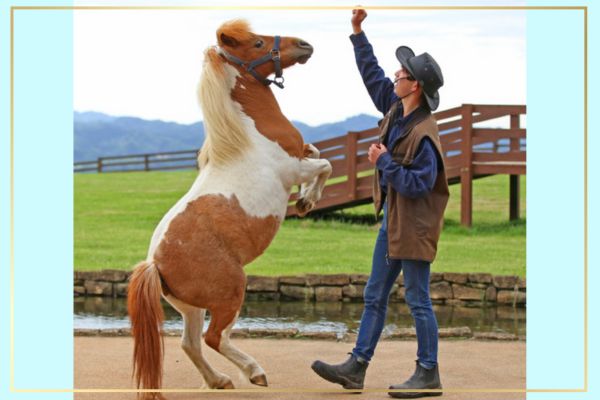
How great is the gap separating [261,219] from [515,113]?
28.8 ft

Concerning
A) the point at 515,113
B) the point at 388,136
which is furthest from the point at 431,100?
the point at 515,113

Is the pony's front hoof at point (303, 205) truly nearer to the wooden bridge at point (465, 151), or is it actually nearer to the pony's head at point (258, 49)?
the pony's head at point (258, 49)

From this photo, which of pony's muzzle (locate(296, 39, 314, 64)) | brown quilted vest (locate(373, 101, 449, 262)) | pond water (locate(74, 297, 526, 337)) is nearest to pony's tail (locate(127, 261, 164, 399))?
brown quilted vest (locate(373, 101, 449, 262))

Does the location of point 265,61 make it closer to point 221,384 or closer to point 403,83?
point 403,83

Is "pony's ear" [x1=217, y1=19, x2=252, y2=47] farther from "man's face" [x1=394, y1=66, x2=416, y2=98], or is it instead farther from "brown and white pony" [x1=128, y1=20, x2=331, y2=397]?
"man's face" [x1=394, y1=66, x2=416, y2=98]

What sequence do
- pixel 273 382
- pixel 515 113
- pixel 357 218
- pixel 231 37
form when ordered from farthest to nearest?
1. pixel 357 218
2. pixel 515 113
3. pixel 273 382
4. pixel 231 37

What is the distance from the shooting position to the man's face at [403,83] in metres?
5.02

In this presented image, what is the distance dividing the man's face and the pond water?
10.4 feet

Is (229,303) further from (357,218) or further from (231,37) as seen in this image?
(357,218)

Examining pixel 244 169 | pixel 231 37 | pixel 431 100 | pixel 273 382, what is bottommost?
pixel 273 382

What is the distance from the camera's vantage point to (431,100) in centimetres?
501

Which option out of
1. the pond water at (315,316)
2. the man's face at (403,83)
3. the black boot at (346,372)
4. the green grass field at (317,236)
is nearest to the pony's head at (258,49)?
the man's face at (403,83)

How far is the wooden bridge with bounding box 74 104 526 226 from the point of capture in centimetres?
1298

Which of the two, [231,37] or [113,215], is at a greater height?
[231,37]
